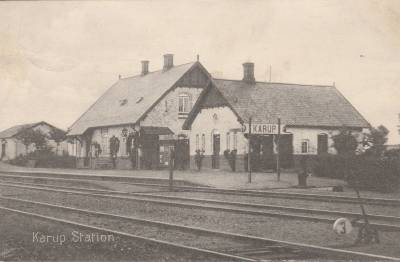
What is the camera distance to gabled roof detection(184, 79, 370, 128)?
3067cm

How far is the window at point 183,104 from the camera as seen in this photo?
3734cm

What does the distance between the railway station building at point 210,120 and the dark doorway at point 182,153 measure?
2 centimetres

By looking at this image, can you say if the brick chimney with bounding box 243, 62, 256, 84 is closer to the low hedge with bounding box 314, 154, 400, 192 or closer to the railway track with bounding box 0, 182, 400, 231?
the low hedge with bounding box 314, 154, 400, 192

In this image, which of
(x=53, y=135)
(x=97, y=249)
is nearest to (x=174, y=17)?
(x=97, y=249)

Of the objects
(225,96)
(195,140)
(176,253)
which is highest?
(225,96)

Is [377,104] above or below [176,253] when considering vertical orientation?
above

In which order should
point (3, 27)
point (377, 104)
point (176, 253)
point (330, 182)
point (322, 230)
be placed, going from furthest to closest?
point (330, 182)
point (377, 104)
point (3, 27)
point (322, 230)
point (176, 253)

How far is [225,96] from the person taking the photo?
30562 mm

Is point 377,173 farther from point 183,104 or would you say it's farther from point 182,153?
point 183,104

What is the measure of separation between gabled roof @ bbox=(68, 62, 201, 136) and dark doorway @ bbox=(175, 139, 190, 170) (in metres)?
2.96

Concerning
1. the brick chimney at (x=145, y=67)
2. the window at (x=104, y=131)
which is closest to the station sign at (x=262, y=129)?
the window at (x=104, y=131)

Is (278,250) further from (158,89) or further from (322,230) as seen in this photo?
(158,89)

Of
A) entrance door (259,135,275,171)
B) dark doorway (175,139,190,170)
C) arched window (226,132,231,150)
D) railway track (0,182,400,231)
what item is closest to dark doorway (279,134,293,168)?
entrance door (259,135,275,171)

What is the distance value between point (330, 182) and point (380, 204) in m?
7.73
